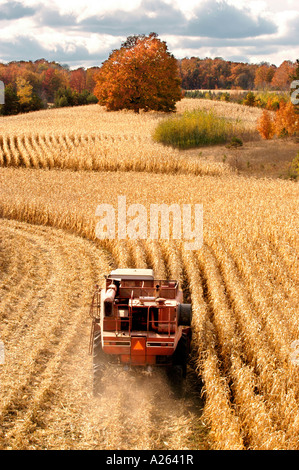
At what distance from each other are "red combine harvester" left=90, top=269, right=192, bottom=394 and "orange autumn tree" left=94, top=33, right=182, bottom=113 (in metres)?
42.7

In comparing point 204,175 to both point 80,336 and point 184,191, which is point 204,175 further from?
point 80,336

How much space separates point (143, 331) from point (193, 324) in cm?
206

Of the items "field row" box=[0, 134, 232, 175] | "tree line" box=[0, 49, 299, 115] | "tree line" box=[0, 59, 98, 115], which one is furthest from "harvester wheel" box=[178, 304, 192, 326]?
"tree line" box=[0, 59, 98, 115]

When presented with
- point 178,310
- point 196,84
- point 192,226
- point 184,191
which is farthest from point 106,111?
point 196,84

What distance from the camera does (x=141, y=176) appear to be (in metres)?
27.5

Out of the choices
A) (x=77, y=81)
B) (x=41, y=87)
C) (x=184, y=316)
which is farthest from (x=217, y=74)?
(x=184, y=316)

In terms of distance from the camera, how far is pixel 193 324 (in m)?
10.4

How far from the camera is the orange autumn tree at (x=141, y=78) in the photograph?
4969 cm

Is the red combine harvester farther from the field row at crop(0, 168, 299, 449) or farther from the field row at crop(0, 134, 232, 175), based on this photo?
the field row at crop(0, 134, 232, 175)

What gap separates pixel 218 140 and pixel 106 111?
18632 mm

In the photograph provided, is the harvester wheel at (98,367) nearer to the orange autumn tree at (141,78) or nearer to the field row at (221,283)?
the field row at (221,283)

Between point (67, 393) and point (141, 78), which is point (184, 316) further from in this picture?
point (141, 78)

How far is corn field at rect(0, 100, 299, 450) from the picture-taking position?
741cm

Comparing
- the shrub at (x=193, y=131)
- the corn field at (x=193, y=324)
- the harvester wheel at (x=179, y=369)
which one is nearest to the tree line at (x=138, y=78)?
the shrub at (x=193, y=131)
